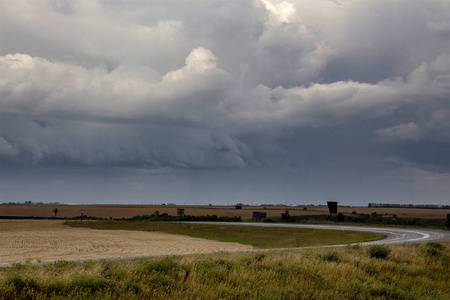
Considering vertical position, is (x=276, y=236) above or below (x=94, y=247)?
above

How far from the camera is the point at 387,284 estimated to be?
56.8ft

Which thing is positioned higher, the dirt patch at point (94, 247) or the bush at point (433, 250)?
the bush at point (433, 250)

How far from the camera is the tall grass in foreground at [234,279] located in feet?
41.5

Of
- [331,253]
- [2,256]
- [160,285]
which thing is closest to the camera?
[160,285]

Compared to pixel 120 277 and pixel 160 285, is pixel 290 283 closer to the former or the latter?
pixel 160 285

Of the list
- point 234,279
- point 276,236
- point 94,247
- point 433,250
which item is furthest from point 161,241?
point 234,279

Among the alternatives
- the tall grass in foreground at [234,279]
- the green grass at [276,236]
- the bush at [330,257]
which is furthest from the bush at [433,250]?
the green grass at [276,236]

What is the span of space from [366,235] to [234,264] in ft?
109

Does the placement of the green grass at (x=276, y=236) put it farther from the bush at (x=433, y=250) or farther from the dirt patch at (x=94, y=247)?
the bush at (x=433, y=250)

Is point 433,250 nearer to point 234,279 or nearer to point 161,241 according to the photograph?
point 234,279

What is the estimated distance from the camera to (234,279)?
15.6 m

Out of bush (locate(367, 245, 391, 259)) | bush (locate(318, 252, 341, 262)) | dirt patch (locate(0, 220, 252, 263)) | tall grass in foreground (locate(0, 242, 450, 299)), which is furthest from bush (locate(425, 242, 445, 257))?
dirt patch (locate(0, 220, 252, 263))

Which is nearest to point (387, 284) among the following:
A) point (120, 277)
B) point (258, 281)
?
point (258, 281)

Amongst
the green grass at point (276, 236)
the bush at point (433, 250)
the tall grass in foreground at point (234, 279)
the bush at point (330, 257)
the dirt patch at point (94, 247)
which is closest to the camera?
the tall grass in foreground at point (234, 279)
